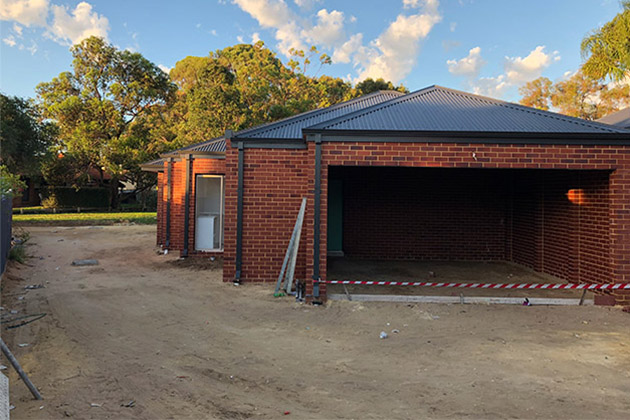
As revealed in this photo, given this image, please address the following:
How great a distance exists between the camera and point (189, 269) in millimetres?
11234

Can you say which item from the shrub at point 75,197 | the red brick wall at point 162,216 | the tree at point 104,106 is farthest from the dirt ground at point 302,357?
the shrub at point 75,197

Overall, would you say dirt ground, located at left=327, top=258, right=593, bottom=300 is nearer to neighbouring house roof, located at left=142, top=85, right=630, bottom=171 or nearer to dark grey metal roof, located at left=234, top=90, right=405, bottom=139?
neighbouring house roof, located at left=142, top=85, right=630, bottom=171

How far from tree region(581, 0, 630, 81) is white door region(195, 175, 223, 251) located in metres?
14.1

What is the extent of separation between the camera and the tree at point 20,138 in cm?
1419

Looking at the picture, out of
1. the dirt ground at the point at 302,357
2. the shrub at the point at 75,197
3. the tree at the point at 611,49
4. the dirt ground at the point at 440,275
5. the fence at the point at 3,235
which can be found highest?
the tree at the point at 611,49

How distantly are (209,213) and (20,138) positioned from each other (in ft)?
28.0

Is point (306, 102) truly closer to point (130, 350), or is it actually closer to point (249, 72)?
point (249, 72)

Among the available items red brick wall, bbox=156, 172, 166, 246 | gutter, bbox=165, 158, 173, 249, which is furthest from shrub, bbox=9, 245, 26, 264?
red brick wall, bbox=156, 172, 166, 246

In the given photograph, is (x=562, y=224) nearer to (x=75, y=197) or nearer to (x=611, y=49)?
(x=611, y=49)

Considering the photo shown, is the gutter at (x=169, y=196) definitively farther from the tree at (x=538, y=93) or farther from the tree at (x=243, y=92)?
the tree at (x=538, y=93)

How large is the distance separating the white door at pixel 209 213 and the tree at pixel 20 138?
6833 millimetres

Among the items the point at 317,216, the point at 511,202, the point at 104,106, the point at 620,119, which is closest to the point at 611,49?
the point at 620,119

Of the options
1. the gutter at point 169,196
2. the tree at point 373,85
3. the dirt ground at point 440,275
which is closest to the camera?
the dirt ground at point 440,275

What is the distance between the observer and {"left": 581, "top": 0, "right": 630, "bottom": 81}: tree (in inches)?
555
